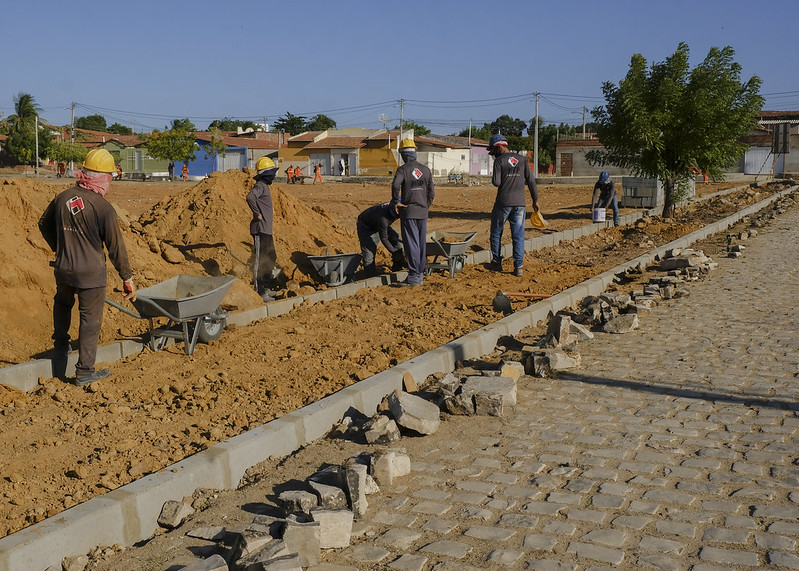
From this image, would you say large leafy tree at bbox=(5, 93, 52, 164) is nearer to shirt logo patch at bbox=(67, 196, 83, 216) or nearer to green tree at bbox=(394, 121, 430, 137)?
green tree at bbox=(394, 121, 430, 137)

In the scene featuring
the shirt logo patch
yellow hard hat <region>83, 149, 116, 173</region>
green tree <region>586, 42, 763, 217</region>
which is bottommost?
the shirt logo patch

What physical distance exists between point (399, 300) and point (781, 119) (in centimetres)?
7200

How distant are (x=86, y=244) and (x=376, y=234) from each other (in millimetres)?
5719

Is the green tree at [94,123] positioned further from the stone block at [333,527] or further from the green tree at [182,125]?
the stone block at [333,527]

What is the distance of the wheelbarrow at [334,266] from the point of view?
34.4 feet

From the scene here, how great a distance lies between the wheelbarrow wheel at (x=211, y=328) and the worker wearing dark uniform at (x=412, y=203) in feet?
11.6

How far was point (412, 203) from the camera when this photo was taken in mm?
10500

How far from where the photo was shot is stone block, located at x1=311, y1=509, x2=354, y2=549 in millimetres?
3617

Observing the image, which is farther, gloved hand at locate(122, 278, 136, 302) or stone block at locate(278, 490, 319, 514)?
gloved hand at locate(122, 278, 136, 302)

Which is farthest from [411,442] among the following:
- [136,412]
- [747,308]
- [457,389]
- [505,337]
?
[747,308]

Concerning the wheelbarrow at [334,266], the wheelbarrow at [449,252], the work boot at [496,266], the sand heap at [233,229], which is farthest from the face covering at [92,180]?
the work boot at [496,266]

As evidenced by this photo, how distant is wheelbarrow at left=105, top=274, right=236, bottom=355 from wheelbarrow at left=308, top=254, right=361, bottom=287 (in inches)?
113

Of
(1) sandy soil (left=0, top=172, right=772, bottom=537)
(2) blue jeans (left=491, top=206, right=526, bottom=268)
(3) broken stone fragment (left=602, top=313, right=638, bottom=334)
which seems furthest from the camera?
(2) blue jeans (left=491, top=206, right=526, bottom=268)

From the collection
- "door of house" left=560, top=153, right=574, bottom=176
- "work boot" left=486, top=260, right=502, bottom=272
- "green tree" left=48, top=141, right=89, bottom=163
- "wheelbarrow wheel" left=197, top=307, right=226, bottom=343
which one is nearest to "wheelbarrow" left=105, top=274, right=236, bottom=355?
"wheelbarrow wheel" left=197, top=307, right=226, bottom=343
